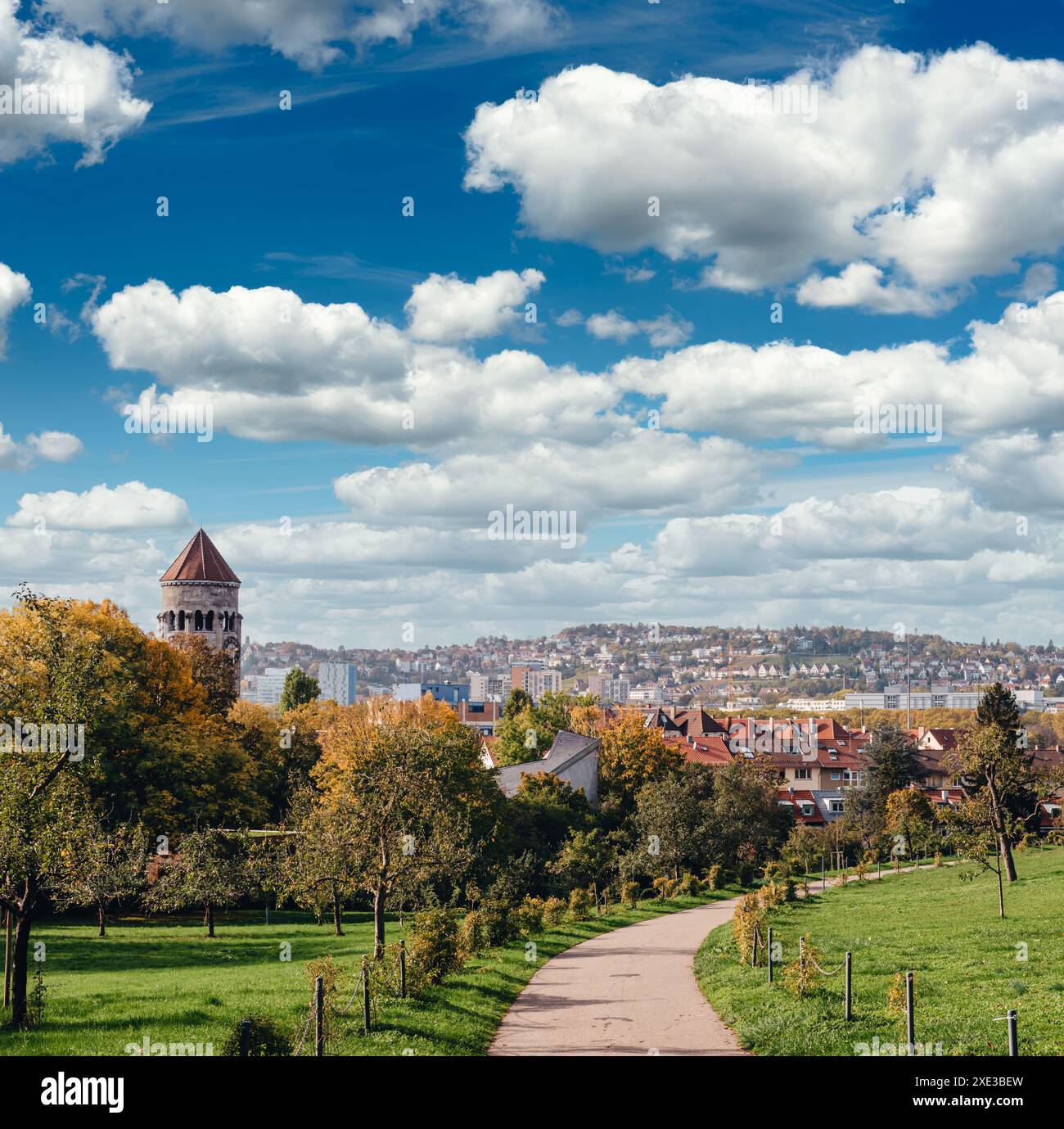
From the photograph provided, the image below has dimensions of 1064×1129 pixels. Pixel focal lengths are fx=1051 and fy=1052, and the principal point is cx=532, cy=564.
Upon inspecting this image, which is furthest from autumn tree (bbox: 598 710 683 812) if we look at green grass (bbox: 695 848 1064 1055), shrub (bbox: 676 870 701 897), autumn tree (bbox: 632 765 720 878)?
green grass (bbox: 695 848 1064 1055)

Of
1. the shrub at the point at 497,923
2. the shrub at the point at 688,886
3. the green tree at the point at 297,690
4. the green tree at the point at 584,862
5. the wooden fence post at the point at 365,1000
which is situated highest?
the green tree at the point at 297,690

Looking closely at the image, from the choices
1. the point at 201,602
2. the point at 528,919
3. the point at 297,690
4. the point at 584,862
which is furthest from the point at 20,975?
the point at 297,690

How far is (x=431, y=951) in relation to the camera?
913 inches

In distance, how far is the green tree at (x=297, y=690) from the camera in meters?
111

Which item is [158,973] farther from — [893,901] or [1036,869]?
[1036,869]

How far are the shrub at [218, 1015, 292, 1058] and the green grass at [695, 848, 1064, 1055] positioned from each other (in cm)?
778

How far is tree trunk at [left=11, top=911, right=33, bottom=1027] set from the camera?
1822 centimetres

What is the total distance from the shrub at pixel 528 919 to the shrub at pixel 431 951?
999 cm

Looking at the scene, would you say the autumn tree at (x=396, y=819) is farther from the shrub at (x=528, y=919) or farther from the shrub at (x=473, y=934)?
the shrub at (x=528, y=919)

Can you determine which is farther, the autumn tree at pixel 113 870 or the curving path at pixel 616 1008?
the autumn tree at pixel 113 870

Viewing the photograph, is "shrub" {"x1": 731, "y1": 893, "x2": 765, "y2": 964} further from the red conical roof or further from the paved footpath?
the red conical roof

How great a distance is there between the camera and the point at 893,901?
44594mm

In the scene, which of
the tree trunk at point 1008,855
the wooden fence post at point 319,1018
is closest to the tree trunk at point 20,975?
the wooden fence post at point 319,1018
